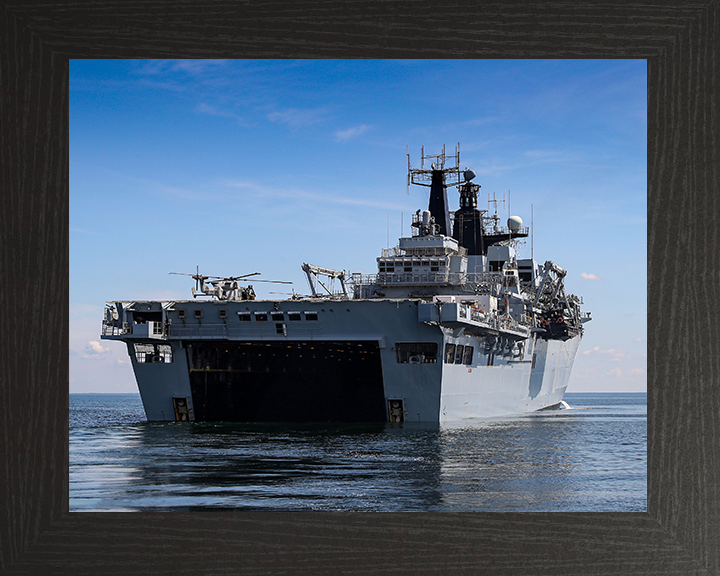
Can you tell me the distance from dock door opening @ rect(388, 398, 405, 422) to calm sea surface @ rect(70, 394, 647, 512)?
267 millimetres

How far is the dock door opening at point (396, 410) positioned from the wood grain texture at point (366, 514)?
1700 centimetres

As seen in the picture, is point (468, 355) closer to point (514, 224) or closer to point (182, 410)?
point (182, 410)

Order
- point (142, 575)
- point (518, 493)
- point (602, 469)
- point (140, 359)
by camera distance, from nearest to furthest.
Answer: point (142, 575) → point (518, 493) → point (602, 469) → point (140, 359)

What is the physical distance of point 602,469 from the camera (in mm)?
14406

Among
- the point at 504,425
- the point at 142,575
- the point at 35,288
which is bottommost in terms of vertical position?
the point at 504,425

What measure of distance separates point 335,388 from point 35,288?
61.7ft

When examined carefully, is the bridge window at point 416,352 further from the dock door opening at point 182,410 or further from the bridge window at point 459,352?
the dock door opening at point 182,410

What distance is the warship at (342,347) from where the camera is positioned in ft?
68.6

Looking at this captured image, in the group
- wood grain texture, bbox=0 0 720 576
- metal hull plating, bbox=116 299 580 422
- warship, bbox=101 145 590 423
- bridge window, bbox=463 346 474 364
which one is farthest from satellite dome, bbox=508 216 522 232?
wood grain texture, bbox=0 0 720 576

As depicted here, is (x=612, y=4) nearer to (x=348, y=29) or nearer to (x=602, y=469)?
(x=348, y=29)

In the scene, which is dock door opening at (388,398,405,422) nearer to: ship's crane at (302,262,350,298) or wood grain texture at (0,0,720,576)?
ship's crane at (302,262,350,298)

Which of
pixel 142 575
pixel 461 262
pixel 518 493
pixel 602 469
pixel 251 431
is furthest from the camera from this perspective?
pixel 461 262

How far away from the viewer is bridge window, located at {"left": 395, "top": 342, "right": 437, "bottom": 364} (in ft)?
68.9


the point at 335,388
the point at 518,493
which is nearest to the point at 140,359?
the point at 335,388
